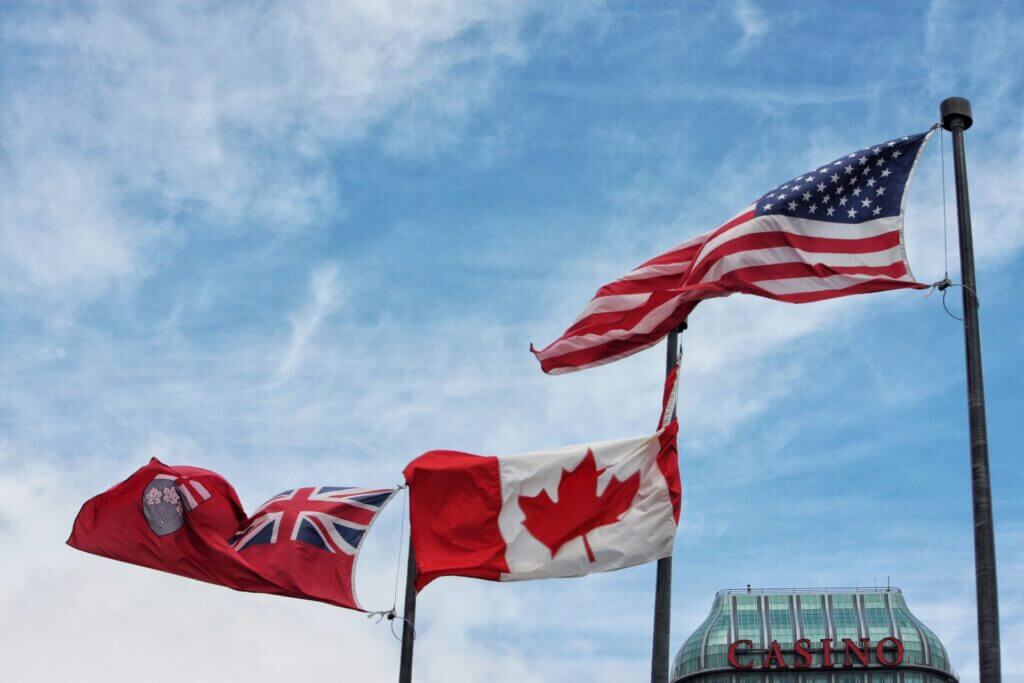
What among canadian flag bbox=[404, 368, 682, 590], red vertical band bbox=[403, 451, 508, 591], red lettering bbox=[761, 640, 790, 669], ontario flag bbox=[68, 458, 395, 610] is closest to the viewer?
canadian flag bbox=[404, 368, 682, 590]

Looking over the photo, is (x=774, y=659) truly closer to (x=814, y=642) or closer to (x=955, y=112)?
(x=814, y=642)

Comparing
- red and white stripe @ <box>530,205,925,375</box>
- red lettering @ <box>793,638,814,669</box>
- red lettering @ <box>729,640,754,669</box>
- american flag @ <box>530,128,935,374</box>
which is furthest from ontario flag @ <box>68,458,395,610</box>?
red lettering @ <box>793,638,814,669</box>

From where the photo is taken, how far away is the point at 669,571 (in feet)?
70.4

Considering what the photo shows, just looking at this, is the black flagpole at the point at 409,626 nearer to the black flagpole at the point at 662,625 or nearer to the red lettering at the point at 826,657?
the black flagpole at the point at 662,625

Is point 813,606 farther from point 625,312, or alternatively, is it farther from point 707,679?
point 625,312

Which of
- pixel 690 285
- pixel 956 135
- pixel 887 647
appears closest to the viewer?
pixel 956 135

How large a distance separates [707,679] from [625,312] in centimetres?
12525

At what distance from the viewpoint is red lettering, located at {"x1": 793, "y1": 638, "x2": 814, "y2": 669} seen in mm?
141625

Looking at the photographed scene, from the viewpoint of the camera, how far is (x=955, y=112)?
19.7 metres

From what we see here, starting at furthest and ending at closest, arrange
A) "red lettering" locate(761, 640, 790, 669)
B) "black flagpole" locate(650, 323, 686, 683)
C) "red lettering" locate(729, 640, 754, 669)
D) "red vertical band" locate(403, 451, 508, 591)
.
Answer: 1. "red lettering" locate(729, 640, 754, 669)
2. "red lettering" locate(761, 640, 790, 669)
3. "red vertical band" locate(403, 451, 508, 591)
4. "black flagpole" locate(650, 323, 686, 683)

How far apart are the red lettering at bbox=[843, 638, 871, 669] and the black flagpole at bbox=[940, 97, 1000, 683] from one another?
12738cm

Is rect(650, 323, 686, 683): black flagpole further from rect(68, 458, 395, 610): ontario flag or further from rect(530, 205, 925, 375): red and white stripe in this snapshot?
rect(68, 458, 395, 610): ontario flag

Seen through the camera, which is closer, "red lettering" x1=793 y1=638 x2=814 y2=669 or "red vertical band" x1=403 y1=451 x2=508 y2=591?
"red vertical band" x1=403 y1=451 x2=508 y2=591

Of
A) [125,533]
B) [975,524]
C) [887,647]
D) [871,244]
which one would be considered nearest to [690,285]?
[871,244]
